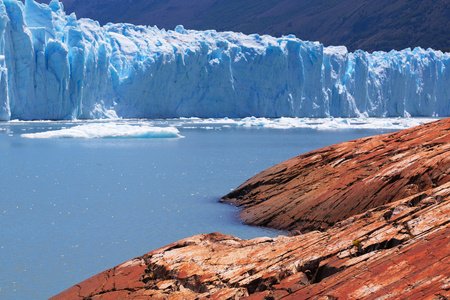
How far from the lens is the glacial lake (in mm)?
5242

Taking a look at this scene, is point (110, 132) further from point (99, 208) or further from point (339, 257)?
point (339, 257)

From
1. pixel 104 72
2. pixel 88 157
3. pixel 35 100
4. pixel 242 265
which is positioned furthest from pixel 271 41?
pixel 242 265

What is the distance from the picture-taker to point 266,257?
3.79 meters

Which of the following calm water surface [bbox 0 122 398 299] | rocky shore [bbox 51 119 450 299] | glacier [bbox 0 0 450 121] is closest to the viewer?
rocky shore [bbox 51 119 450 299]

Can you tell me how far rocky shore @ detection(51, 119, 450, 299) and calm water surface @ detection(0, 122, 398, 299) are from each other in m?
1.04

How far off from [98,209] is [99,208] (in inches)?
3.1

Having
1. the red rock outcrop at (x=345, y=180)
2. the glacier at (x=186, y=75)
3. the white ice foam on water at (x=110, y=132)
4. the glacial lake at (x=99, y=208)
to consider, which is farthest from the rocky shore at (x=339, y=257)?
the glacier at (x=186, y=75)

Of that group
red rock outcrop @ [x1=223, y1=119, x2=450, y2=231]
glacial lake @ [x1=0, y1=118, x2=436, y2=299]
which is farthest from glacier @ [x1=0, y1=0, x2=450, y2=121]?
red rock outcrop @ [x1=223, y1=119, x2=450, y2=231]

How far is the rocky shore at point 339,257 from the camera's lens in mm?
2939

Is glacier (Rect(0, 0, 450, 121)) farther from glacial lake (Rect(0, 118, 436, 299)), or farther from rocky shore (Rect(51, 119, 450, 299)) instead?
rocky shore (Rect(51, 119, 450, 299))

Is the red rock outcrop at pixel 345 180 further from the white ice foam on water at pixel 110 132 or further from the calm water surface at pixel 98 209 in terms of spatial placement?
the white ice foam on water at pixel 110 132

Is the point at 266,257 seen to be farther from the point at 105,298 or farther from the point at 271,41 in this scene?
the point at 271,41

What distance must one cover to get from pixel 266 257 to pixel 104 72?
122 feet

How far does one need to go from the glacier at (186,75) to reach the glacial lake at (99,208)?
60.9ft
